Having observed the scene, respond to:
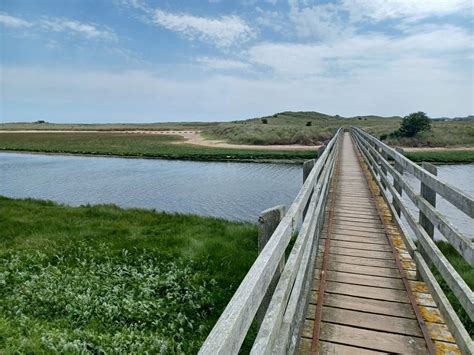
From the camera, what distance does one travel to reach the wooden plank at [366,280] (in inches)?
186

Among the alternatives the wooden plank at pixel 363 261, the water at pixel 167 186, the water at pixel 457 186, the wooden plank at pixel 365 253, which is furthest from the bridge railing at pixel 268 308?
the water at pixel 167 186

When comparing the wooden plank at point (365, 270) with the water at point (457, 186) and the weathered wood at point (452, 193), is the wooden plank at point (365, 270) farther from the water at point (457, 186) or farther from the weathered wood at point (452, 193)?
the water at point (457, 186)

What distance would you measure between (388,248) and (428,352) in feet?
9.49

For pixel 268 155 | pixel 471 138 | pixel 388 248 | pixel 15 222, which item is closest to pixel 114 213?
pixel 15 222

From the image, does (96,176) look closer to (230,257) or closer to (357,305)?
(230,257)

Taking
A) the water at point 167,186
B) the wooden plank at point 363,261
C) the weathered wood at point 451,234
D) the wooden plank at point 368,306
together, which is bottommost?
the water at point 167,186

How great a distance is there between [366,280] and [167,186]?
20580mm

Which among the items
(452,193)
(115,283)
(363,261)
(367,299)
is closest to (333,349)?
(367,299)

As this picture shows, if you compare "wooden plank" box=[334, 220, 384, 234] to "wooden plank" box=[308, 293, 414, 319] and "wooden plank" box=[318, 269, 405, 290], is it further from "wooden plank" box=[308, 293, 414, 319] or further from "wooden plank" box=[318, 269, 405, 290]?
"wooden plank" box=[308, 293, 414, 319]

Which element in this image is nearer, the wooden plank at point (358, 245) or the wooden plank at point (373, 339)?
the wooden plank at point (373, 339)

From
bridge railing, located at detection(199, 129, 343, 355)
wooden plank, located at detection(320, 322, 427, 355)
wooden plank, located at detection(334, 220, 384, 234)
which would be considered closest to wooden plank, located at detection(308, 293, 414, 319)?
wooden plank, located at detection(320, 322, 427, 355)

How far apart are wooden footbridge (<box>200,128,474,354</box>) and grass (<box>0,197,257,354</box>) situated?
5.14ft

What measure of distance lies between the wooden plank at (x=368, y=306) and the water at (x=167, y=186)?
11443 mm

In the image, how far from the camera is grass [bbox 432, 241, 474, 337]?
20.1 ft
